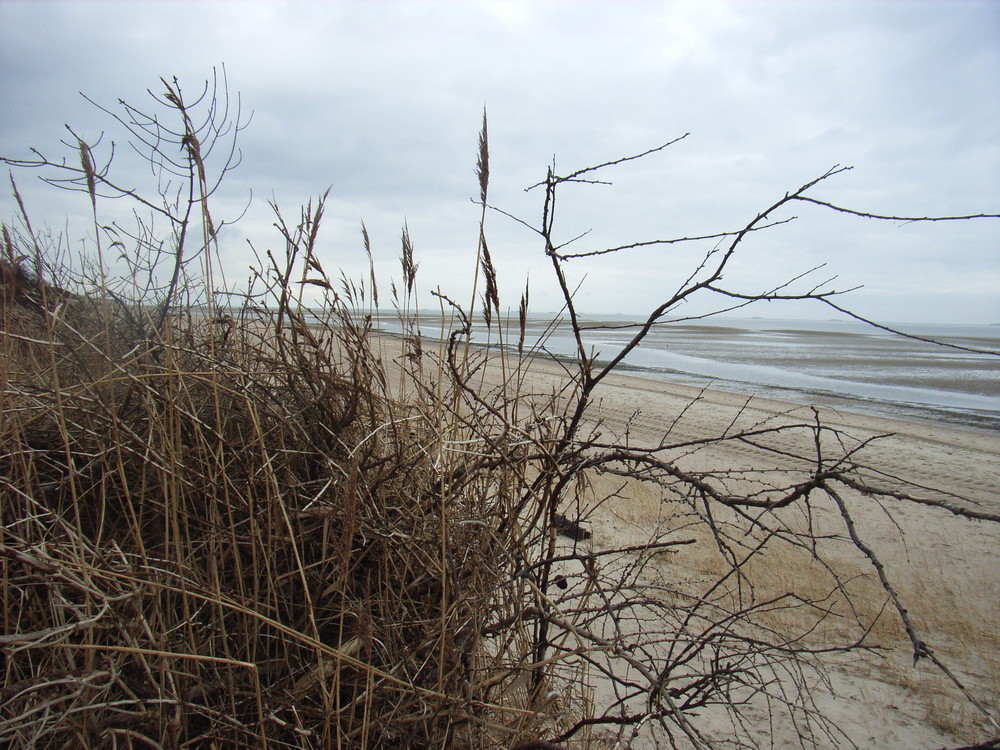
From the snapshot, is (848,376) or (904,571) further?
(848,376)

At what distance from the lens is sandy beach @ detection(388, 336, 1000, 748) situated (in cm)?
295

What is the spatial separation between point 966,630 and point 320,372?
184 inches

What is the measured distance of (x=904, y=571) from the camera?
5055 millimetres

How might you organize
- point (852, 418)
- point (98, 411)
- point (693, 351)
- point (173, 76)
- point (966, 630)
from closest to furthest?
point (98, 411)
point (173, 76)
point (966, 630)
point (852, 418)
point (693, 351)

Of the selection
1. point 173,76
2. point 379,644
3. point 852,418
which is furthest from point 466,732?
point 852,418

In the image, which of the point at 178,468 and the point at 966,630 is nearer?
the point at 178,468

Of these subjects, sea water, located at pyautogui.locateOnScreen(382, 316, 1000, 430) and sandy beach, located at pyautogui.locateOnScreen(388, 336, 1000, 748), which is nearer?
sandy beach, located at pyautogui.locateOnScreen(388, 336, 1000, 748)

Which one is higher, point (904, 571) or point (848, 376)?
point (904, 571)

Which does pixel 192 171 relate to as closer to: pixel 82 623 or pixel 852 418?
pixel 82 623

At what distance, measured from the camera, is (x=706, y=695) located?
65.7 inches

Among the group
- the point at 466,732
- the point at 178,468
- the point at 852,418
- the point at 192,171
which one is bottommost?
the point at 852,418

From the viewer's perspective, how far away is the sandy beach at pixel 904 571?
2947mm

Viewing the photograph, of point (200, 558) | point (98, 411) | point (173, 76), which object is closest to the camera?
point (200, 558)

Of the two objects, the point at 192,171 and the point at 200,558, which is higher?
the point at 192,171
